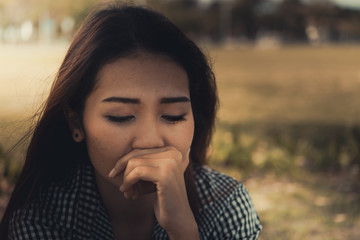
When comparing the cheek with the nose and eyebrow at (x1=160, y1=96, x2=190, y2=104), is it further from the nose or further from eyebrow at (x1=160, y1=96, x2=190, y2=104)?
eyebrow at (x1=160, y1=96, x2=190, y2=104)

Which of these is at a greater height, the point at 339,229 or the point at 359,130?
the point at 359,130

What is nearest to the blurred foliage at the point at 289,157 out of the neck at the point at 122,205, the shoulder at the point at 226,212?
the shoulder at the point at 226,212

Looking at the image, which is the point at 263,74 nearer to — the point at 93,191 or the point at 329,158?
the point at 329,158

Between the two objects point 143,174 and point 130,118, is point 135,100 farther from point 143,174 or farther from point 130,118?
point 143,174

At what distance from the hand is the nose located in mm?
25

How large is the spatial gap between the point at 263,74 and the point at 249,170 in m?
14.4

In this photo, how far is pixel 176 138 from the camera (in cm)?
202

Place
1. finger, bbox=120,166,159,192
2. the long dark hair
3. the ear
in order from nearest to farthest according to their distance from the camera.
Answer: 1. finger, bbox=120,166,159,192
2. the long dark hair
3. the ear

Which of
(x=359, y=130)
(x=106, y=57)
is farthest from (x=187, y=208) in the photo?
(x=359, y=130)

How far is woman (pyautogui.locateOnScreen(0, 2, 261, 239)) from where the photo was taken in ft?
6.38

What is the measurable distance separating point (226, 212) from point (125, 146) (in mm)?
724

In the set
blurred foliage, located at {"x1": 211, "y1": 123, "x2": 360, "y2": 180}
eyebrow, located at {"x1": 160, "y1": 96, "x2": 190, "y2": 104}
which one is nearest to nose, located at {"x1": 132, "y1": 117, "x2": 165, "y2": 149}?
eyebrow, located at {"x1": 160, "y1": 96, "x2": 190, "y2": 104}

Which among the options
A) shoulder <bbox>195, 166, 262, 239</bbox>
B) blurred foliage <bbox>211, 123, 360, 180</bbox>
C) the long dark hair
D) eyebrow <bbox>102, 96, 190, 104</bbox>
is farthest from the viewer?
blurred foliage <bbox>211, 123, 360, 180</bbox>

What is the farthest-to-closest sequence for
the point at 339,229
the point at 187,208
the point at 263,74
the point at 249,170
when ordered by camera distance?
the point at 263,74
the point at 249,170
the point at 339,229
the point at 187,208
